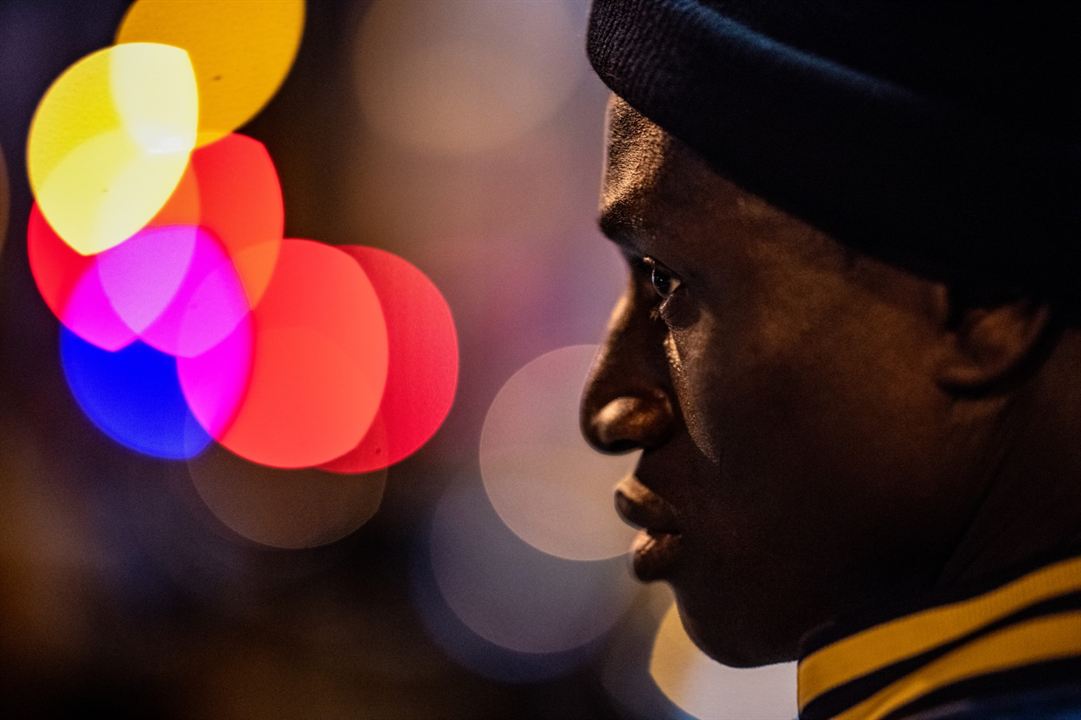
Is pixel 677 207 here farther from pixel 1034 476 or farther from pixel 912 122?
pixel 1034 476

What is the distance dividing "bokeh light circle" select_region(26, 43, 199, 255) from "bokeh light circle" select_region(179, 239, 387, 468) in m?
0.89

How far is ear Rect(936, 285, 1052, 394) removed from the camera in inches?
29.0

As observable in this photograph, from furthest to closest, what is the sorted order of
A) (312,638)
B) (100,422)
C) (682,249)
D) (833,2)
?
(100,422), (312,638), (682,249), (833,2)

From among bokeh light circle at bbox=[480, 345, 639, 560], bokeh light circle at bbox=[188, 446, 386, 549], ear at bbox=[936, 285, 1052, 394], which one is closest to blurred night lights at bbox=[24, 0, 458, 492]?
bokeh light circle at bbox=[188, 446, 386, 549]

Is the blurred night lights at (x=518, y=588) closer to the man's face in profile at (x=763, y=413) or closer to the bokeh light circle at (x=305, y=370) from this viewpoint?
the bokeh light circle at (x=305, y=370)

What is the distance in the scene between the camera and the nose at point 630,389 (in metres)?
0.94

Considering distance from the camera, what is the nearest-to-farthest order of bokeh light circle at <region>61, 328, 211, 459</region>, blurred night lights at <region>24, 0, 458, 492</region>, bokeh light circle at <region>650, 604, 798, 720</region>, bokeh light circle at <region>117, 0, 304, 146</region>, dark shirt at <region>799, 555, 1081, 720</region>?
dark shirt at <region>799, 555, 1081, 720</region>
bokeh light circle at <region>650, 604, 798, 720</region>
bokeh light circle at <region>117, 0, 304, 146</region>
blurred night lights at <region>24, 0, 458, 492</region>
bokeh light circle at <region>61, 328, 211, 459</region>

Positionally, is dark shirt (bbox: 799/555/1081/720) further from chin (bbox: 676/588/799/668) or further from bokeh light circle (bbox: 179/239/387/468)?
bokeh light circle (bbox: 179/239/387/468)

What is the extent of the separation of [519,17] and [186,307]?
99.5 inches

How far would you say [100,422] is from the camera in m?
4.47

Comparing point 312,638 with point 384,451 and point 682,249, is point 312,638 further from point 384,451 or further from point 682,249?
point 682,249

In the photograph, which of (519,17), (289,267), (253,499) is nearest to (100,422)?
(253,499)

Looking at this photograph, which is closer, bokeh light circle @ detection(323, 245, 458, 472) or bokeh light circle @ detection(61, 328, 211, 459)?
bokeh light circle @ detection(61, 328, 211, 459)

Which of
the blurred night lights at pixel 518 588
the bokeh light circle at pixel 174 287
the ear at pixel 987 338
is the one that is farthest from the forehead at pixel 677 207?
the bokeh light circle at pixel 174 287
